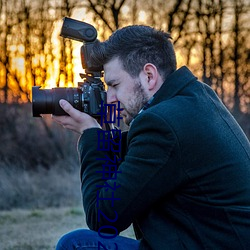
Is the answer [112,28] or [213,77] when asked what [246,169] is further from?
[213,77]

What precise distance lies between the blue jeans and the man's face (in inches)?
19.8

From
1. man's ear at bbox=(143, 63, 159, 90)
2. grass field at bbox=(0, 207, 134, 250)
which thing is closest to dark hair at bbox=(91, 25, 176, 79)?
man's ear at bbox=(143, 63, 159, 90)

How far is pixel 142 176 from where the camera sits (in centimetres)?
219

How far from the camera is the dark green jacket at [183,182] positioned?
2.17 meters

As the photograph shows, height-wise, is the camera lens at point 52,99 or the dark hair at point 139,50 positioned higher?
the dark hair at point 139,50

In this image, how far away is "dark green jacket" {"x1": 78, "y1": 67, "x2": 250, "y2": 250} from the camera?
2172 mm

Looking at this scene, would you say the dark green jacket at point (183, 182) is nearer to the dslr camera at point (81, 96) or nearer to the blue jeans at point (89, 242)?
the blue jeans at point (89, 242)

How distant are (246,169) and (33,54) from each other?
8.78 metres

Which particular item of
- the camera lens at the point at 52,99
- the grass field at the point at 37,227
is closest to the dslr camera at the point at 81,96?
the camera lens at the point at 52,99

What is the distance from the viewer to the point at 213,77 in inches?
452

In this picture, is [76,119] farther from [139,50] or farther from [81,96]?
[139,50]

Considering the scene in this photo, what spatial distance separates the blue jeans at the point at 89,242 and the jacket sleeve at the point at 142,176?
166mm

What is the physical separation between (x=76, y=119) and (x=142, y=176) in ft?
1.91

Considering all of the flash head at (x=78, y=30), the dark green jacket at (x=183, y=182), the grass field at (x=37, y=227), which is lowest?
the grass field at (x=37, y=227)
